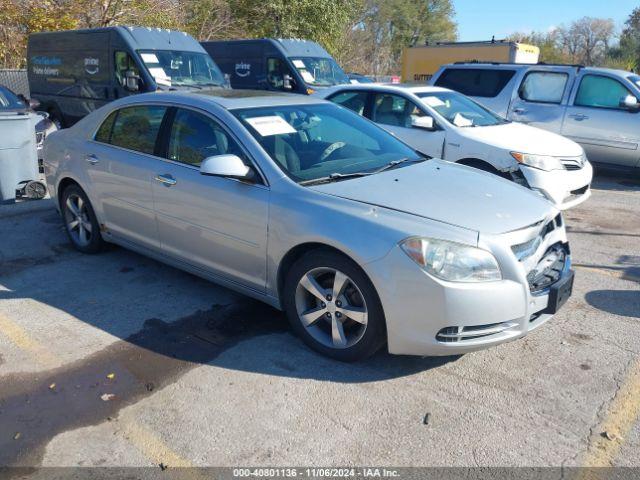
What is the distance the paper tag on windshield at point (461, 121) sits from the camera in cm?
732

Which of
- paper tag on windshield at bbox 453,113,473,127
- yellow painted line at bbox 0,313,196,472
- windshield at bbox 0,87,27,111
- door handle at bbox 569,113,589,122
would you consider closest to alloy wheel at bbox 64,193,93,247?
yellow painted line at bbox 0,313,196,472

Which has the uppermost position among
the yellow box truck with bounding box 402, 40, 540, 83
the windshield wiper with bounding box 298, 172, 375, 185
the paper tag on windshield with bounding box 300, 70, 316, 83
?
the yellow box truck with bounding box 402, 40, 540, 83

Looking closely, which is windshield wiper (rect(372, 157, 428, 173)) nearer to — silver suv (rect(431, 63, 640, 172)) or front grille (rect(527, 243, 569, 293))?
front grille (rect(527, 243, 569, 293))

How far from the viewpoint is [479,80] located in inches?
411

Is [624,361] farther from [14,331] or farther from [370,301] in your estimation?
[14,331]

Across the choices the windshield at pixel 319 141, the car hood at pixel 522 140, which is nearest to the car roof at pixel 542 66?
the car hood at pixel 522 140

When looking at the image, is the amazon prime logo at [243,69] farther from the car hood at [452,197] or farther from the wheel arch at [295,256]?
the wheel arch at [295,256]

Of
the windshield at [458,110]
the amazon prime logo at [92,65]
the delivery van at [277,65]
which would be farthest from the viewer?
the delivery van at [277,65]

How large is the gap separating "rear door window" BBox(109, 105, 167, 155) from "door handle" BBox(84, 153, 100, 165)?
20 cm

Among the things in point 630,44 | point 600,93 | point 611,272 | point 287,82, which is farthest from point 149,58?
point 630,44

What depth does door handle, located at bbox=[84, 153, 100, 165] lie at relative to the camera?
5.16m

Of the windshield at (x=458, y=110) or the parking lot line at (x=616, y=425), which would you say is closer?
the parking lot line at (x=616, y=425)

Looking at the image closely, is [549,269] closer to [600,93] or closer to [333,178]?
[333,178]

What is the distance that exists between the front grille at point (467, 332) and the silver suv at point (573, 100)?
7390 millimetres
